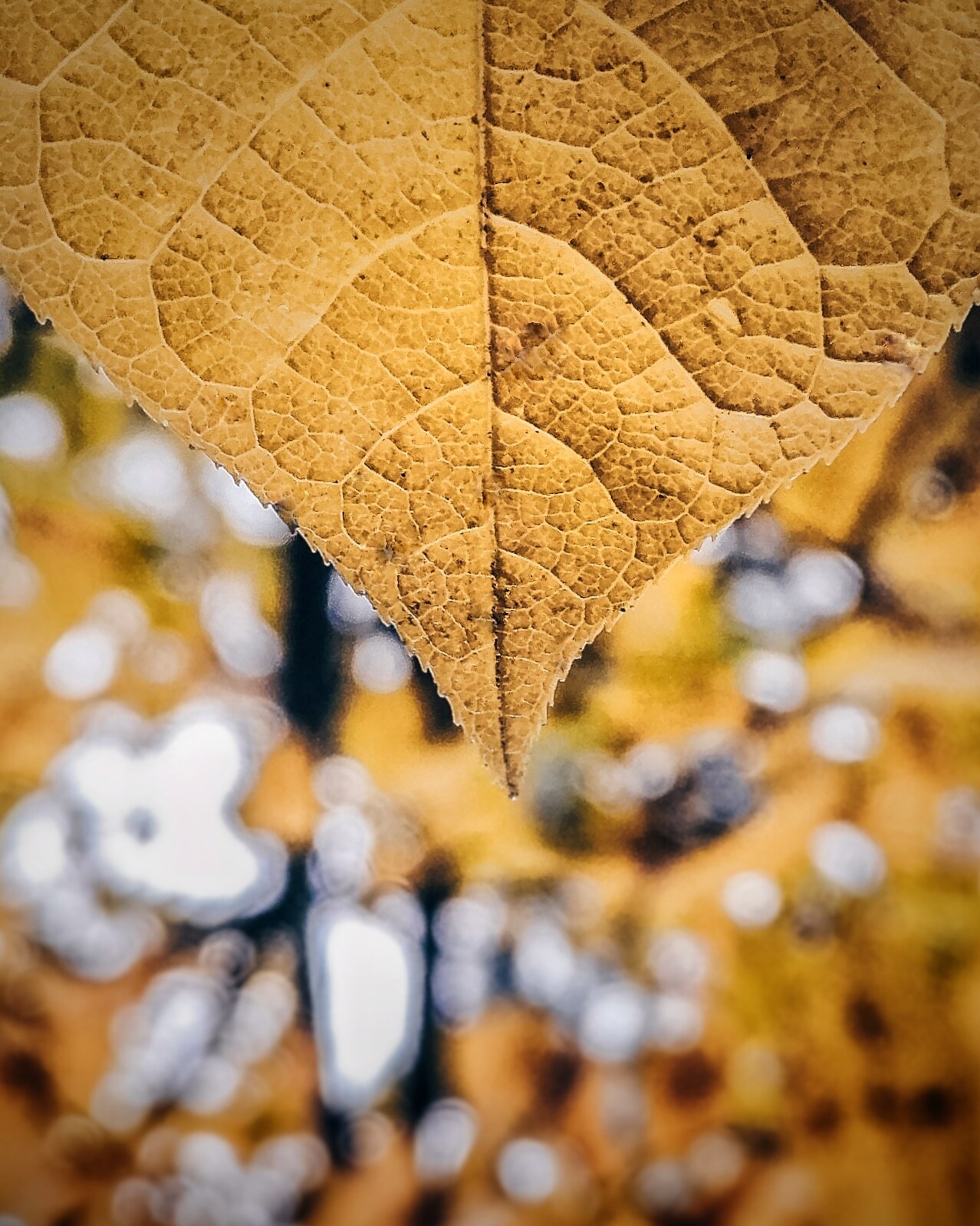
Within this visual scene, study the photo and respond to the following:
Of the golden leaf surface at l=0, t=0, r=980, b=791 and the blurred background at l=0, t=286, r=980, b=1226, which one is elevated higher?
the golden leaf surface at l=0, t=0, r=980, b=791

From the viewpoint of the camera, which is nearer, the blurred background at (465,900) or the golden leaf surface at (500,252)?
the golden leaf surface at (500,252)

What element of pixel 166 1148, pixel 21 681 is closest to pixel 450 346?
pixel 21 681

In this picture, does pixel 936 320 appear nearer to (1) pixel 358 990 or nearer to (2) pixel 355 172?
(2) pixel 355 172

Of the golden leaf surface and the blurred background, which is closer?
the golden leaf surface

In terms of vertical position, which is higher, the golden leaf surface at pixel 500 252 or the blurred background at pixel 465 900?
the golden leaf surface at pixel 500 252

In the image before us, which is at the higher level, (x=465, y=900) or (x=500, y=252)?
(x=500, y=252)
